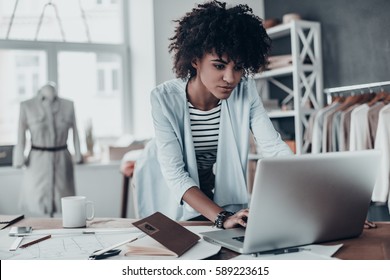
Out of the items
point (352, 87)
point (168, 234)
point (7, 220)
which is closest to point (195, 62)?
point (168, 234)

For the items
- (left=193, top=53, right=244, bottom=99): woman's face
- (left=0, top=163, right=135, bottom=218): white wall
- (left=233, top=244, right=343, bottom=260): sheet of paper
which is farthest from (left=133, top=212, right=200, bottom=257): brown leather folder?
(left=0, top=163, right=135, bottom=218): white wall

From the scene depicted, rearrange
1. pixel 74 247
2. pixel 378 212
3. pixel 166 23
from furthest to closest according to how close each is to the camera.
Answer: pixel 378 212, pixel 166 23, pixel 74 247

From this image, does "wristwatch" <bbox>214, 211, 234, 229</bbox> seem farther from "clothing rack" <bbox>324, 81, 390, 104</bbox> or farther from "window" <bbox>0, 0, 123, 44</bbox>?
"clothing rack" <bbox>324, 81, 390, 104</bbox>

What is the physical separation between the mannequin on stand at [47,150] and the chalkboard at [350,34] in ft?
4.92

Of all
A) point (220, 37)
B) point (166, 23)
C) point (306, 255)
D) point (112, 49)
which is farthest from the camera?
point (112, 49)

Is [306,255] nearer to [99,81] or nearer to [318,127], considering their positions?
[99,81]

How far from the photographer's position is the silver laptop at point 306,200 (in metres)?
0.91

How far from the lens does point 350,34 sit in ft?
6.93

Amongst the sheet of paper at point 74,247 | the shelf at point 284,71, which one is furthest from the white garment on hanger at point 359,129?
the sheet of paper at point 74,247

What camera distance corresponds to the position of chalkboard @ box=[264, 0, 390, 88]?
1939 millimetres

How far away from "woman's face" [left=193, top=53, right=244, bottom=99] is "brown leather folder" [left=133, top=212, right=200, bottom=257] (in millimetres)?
479

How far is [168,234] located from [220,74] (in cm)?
56
